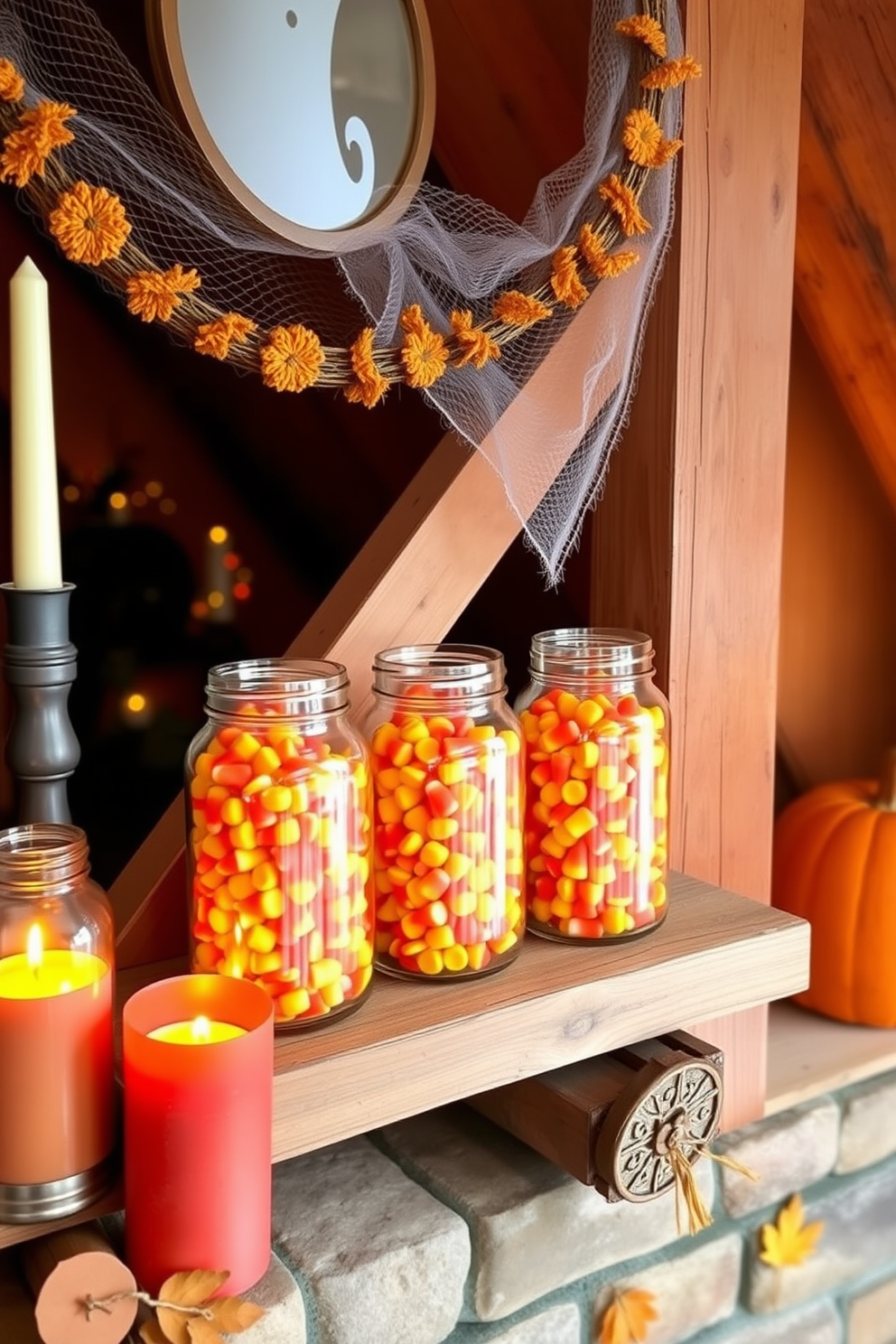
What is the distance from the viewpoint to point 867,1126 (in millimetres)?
1198

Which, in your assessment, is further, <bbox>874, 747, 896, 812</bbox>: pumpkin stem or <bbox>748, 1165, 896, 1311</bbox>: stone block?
<bbox>874, 747, 896, 812</bbox>: pumpkin stem

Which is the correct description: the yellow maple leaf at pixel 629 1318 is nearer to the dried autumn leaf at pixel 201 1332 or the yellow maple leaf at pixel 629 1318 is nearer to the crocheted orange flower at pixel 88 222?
the dried autumn leaf at pixel 201 1332

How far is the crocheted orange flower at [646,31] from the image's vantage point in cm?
87

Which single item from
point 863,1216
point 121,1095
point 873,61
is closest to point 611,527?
point 873,61

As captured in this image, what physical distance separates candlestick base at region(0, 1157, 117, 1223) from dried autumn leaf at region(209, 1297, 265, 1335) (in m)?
0.09

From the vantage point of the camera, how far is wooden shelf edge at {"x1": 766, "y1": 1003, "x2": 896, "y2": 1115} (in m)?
1.17

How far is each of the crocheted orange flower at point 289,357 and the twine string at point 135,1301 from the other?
0.53 m

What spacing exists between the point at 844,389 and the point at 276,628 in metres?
0.76

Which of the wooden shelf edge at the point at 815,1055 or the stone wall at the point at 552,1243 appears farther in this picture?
the wooden shelf edge at the point at 815,1055

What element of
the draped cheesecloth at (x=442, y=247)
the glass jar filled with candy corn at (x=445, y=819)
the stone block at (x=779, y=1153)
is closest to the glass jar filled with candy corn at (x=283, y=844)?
the glass jar filled with candy corn at (x=445, y=819)

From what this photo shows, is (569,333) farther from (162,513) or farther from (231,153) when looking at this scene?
(162,513)

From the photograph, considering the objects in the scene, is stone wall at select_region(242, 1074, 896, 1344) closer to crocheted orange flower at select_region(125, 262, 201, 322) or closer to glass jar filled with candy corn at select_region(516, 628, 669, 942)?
glass jar filled with candy corn at select_region(516, 628, 669, 942)

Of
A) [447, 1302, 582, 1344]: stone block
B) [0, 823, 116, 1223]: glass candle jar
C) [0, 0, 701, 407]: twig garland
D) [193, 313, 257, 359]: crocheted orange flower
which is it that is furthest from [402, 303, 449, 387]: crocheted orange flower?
[447, 1302, 582, 1344]: stone block

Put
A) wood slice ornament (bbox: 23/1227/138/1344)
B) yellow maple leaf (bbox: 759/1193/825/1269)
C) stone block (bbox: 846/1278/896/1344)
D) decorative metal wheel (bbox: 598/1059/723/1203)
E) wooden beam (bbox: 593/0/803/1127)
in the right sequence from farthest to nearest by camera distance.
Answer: stone block (bbox: 846/1278/896/1344) → yellow maple leaf (bbox: 759/1193/825/1269) → wooden beam (bbox: 593/0/803/1127) → decorative metal wheel (bbox: 598/1059/723/1203) → wood slice ornament (bbox: 23/1227/138/1344)
